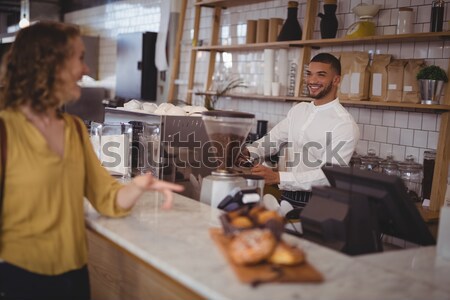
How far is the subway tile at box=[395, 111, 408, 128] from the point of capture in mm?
4219

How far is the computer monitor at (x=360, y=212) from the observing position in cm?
194

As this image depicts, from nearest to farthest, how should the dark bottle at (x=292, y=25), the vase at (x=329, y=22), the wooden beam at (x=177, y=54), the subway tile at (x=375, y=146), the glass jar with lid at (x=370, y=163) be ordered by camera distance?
the glass jar with lid at (x=370, y=163), the subway tile at (x=375, y=146), the vase at (x=329, y=22), the dark bottle at (x=292, y=25), the wooden beam at (x=177, y=54)

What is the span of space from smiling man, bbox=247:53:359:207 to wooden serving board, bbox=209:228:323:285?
5.66ft

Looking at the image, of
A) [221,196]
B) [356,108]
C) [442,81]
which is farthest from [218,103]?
[221,196]

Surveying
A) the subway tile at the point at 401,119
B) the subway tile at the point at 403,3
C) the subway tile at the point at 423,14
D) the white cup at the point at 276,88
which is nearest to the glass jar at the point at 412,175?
the subway tile at the point at 401,119

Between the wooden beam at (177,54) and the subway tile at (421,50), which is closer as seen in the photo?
the subway tile at (421,50)

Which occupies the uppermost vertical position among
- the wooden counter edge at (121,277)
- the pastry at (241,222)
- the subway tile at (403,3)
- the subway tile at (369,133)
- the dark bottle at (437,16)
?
the subway tile at (403,3)

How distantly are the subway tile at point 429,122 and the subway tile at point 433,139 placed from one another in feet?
0.12

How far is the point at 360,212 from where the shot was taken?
1987mm

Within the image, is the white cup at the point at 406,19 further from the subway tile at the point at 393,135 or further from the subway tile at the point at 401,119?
the subway tile at the point at 393,135

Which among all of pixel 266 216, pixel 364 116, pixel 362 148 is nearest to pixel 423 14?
pixel 364 116

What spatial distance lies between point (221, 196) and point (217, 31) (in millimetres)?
3935

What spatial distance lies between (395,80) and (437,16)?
535 mm

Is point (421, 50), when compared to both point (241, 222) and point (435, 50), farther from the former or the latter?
point (241, 222)
